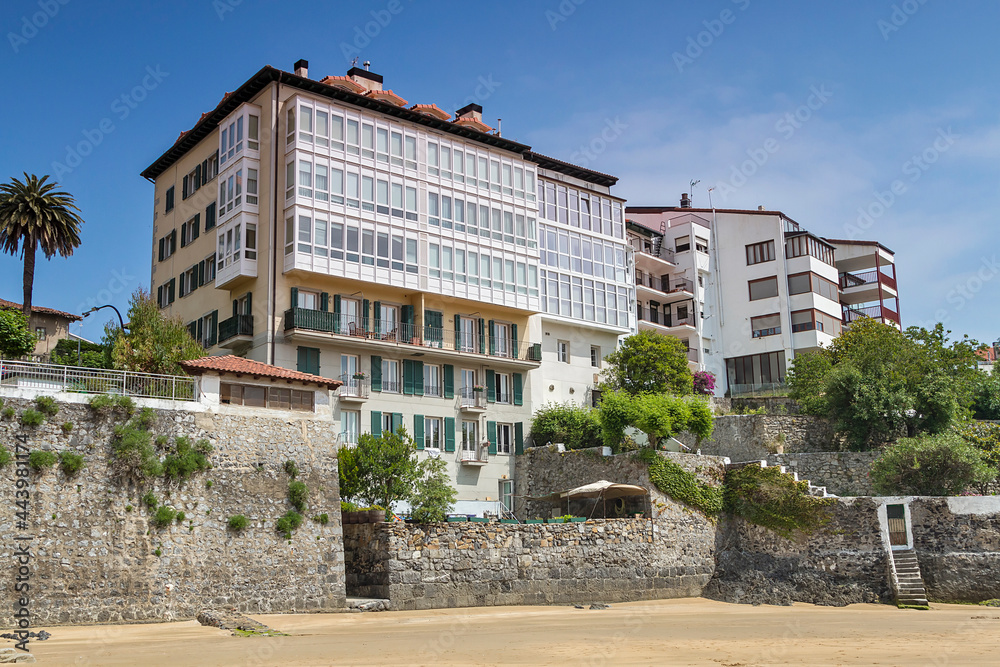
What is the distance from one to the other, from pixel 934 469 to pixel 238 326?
29.7m

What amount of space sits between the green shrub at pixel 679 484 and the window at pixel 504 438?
10.1 m

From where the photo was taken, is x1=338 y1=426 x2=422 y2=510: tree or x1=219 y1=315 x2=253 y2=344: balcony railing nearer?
x1=338 y1=426 x2=422 y2=510: tree

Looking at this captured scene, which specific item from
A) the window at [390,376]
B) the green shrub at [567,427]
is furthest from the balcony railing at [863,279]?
the window at [390,376]

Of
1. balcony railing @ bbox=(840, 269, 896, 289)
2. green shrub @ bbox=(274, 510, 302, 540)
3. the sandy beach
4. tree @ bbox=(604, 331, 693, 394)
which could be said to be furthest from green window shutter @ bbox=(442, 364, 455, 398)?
balcony railing @ bbox=(840, 269, 896, 289)

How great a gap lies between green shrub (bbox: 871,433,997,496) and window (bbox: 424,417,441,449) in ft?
64.4

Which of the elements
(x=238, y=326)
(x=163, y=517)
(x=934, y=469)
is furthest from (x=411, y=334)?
(x=934, y=469)

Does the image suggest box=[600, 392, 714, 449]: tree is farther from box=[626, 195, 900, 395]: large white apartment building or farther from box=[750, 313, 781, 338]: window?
box=[750, 313, 781, 338]: window

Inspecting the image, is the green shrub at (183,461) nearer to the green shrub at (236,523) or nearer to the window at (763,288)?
the green shrub at (236,523)

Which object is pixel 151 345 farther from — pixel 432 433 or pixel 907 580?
pixel 907 580

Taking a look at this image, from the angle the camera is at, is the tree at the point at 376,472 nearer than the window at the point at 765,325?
Yes

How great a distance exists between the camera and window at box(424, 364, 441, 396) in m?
43.4

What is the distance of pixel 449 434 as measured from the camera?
142 feet

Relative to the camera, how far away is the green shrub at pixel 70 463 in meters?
25.1

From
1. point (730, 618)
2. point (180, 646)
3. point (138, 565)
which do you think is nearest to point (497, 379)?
point (730, 618)
